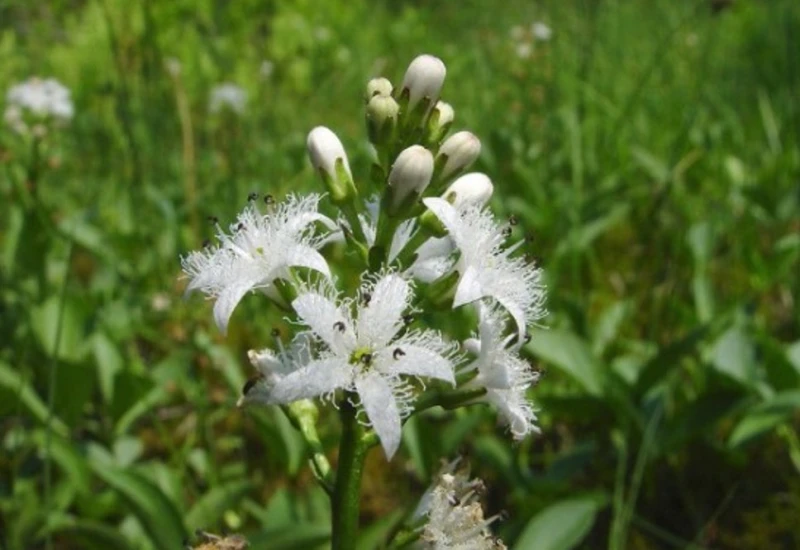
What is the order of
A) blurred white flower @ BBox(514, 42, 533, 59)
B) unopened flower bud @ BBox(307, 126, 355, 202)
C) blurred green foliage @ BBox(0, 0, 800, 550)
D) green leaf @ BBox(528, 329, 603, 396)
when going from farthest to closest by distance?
blurred white flower @ BBox(514, 42, 533, 59) → green leaf @ BBox(528, 329, 603, 396) → blurred green foliage @ BBox(0, 0, 800, 550) → unopened flower bud @ BBox(307, 126, 355, 202)

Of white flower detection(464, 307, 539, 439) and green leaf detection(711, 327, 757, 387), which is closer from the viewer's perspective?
white flower detection(464, 307, 539, 439)

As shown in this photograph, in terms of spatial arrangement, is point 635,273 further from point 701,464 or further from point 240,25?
point 240,25

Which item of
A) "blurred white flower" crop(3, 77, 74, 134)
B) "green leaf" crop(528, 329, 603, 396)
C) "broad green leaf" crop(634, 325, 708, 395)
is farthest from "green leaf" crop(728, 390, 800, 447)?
"blurred white flower" crop(3, 77, 74, 134)

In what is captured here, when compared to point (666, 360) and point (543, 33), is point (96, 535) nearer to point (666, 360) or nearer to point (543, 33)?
point (666, 360)

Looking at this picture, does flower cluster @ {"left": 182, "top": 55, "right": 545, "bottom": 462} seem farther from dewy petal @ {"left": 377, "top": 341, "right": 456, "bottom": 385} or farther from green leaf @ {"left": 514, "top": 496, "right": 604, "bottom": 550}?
green leaf @ {"left": 514, "top": 496, "right": 604, "bottom": 550}

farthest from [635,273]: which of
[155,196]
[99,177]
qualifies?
[99,177]

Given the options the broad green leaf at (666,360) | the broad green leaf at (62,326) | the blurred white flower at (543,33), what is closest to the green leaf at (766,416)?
the broad green leaf at (666,360)

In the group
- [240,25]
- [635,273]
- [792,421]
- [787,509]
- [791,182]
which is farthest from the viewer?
[240,25]

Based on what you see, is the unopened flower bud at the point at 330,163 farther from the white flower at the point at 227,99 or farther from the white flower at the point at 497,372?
the white flower at the point at 227,99
